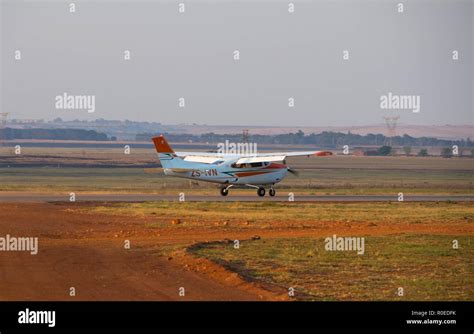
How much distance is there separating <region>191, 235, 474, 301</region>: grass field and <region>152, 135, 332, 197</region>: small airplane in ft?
69.6

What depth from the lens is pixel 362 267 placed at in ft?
90.1

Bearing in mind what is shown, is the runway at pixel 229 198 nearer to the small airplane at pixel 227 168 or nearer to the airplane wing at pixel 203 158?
the small airplane at pixel 227 168

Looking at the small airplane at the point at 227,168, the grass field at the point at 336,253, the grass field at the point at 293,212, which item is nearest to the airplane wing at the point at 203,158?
the small airplane at the point at 227,168

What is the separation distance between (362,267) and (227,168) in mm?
28829

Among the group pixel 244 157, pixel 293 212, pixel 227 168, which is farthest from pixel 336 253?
pixel 244 157

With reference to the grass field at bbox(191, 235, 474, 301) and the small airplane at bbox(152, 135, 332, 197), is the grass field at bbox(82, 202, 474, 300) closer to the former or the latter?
the grass field at bbox(191, 235, 474, 301)

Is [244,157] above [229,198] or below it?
above

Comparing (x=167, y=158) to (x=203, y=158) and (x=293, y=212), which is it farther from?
(x=293, y=212)

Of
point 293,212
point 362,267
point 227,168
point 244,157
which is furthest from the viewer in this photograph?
point 244,157

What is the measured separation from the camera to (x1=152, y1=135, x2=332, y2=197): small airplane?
180 ft

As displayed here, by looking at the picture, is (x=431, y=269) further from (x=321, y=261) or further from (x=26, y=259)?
(x=26, y=259)

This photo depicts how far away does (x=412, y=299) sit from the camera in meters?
22.4

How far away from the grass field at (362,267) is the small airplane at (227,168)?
69.6 feet
